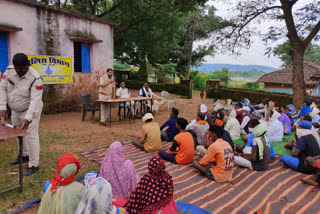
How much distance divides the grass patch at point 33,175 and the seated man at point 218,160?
2.06 m

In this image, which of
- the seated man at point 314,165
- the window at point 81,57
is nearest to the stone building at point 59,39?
the window at point 81,57

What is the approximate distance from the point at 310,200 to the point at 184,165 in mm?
2124

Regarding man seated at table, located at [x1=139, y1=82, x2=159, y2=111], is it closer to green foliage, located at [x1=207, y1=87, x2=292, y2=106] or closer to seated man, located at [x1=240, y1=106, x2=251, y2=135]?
seated man, located at [x1=240, y1=106, x2=251, y2=135]

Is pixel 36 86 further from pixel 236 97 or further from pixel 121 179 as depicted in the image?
pixel 236 97

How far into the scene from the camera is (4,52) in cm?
770

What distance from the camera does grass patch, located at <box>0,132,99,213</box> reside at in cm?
330

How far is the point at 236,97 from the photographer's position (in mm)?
17484

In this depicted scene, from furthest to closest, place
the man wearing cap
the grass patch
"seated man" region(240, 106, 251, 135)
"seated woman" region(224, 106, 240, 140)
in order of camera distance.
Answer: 1. "seated man" region(240, 106, 251, 135)
2. "seated woman" region(224, 106, 240, 140)
3. the man wearing cap
4. the grass patch

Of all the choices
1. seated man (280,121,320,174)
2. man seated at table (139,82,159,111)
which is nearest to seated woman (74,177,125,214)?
seated man (280,121,320,174)

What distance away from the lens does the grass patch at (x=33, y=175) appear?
3299 millimetres

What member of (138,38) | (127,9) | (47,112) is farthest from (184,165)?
(138,38)

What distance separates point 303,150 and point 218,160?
1.75 m

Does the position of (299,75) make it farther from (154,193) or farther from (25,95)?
(25,95)

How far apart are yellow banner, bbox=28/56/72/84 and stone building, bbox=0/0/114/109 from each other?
8.1 inches
